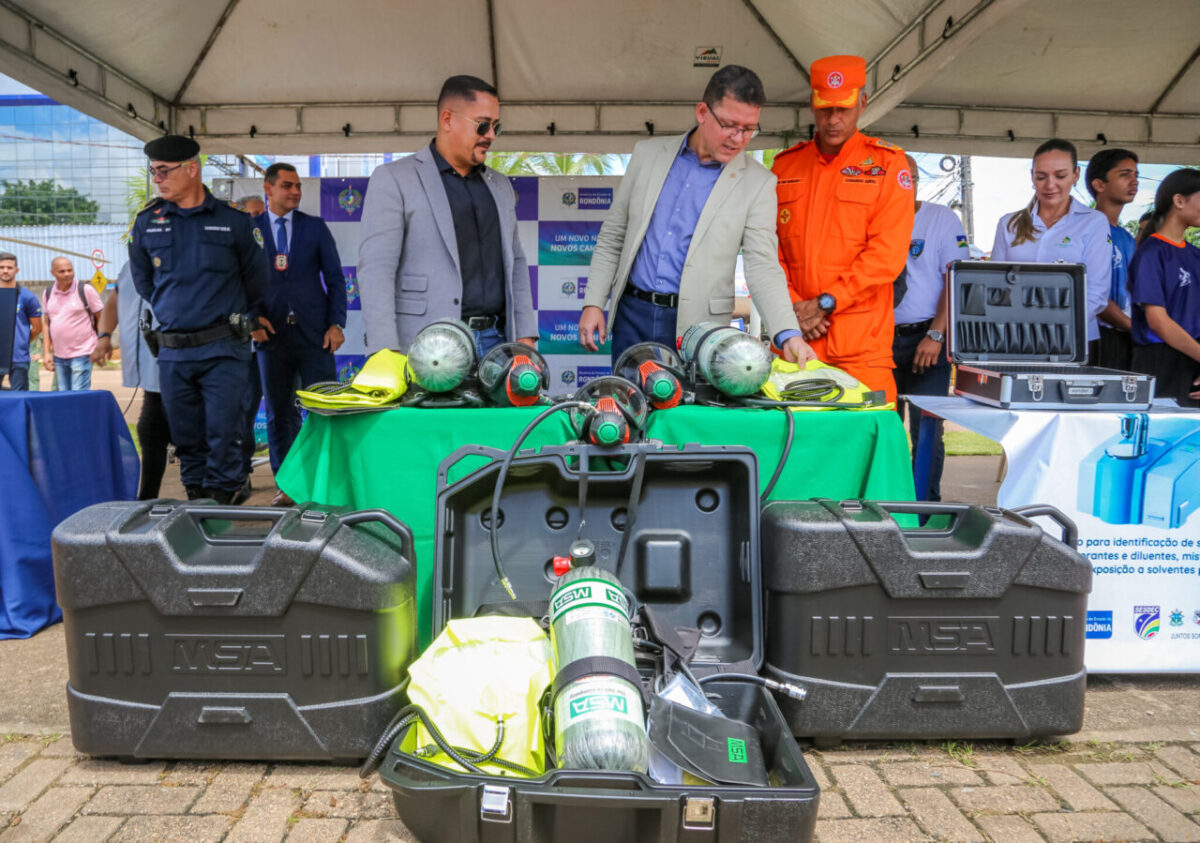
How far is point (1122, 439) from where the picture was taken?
2367 mm

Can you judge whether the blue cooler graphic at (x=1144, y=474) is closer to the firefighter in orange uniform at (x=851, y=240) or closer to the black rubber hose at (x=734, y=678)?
the firefighter in orange uniform at (x=851, y=240)

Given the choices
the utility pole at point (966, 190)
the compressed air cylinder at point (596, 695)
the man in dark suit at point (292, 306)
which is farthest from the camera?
the utility pole at point (966, 190)

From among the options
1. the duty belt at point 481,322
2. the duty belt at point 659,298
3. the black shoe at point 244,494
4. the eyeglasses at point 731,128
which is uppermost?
the eyeglasses at point 731,128

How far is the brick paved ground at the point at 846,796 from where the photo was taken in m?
1.66

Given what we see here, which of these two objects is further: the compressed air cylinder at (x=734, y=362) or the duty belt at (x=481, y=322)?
the duty belt at (x=481, y=322)

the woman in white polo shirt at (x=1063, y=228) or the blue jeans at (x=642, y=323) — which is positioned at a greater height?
the woman in white polo shirt at (x=1063, y=228)

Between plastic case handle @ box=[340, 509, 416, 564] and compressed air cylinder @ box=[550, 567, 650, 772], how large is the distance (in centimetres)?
43

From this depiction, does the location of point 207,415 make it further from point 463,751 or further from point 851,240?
point 851,240

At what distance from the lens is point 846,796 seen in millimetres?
1806

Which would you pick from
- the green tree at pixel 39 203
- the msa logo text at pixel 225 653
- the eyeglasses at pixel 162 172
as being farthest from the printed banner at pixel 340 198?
the green tree at pixel 39 203

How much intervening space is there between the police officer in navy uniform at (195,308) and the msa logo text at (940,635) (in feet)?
9.32

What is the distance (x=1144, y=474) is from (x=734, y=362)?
1.20 metres

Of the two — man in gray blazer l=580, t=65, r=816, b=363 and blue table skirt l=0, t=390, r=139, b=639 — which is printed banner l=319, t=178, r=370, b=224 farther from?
man in gray blazer l=580, t=65, r=816, b=363

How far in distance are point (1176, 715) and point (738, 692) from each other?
51.7 inches
